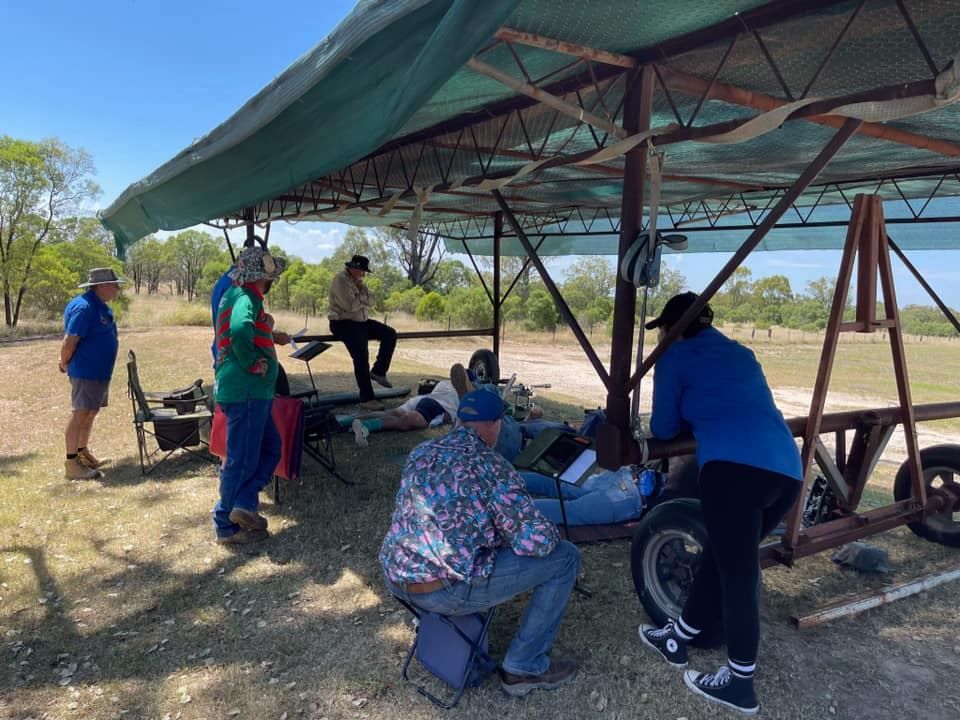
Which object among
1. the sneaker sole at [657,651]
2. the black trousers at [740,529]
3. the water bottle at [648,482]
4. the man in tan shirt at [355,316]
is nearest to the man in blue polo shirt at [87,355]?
the man in tan shirt at [355,316]

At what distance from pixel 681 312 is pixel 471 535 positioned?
4.64ft

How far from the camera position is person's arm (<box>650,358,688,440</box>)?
266 centimetres

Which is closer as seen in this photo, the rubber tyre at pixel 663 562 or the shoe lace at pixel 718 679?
the shoe lace at pixel 718 679

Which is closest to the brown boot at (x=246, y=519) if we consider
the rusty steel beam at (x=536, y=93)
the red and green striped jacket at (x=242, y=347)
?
the red and green striped jacket at (x=242, y=347)

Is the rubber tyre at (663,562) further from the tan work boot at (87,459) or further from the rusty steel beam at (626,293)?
the tan work boot at (87,459)

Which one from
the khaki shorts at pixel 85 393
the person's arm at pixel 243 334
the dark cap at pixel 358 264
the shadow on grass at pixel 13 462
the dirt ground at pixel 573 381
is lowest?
the dirt ground at pixel 573 381

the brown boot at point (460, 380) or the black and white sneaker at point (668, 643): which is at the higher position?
the brown boot at point (460, 380)

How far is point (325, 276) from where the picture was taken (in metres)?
33.5

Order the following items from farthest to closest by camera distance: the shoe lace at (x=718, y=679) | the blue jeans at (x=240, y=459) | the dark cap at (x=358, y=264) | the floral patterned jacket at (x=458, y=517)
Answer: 1. the dark cap at (x=358, y=264)
2. the blue jeans at (x=240, y=459)
3. the shoe lace at (x=718, y=679)
4. the floral patterned jacket at (x=458, y=517)

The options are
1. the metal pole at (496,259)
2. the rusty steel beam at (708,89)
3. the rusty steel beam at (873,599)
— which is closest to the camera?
the rusty steel beam at (708,89)

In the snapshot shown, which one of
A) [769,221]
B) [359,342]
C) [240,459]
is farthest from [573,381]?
[769,221]

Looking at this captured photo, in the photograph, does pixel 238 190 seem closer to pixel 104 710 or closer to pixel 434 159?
pixel 434 159

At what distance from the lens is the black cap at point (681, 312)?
2.76 meters

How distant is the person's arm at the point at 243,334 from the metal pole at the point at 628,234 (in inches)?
84.5
